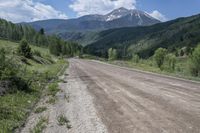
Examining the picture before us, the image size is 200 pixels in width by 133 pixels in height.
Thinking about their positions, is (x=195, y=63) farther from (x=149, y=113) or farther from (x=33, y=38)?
(x=33, y=38)

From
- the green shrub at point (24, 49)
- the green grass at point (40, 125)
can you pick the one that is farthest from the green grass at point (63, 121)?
the green shrub at point (24, 49)

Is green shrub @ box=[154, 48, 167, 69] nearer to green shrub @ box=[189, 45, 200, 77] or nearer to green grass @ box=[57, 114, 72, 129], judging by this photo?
green shrub @ box=[189, 45, 200, 77]

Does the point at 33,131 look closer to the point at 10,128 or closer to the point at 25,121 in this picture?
the point at 10,128

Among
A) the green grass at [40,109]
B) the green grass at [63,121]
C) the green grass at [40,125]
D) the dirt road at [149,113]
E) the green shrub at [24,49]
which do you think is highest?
the green shrub at [24,49]

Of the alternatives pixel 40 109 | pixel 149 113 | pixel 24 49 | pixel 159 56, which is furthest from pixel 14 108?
pixel 159 56

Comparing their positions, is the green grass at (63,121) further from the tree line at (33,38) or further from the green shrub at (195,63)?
the tree line at (33,38)

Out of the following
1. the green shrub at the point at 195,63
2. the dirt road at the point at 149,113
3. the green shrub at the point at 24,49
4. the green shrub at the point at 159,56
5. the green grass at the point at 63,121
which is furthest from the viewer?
the green shrub at the point at 159,56

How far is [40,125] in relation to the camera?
30.7 ft

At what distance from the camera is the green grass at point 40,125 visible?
8728 millimetres

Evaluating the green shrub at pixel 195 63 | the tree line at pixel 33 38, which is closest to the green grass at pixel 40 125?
the green shrub at pixel 195 63

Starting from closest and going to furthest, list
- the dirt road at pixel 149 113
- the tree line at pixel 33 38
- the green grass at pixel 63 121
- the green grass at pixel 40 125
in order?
the dirt road at pixel 149 113, the green grass at pixel 40 125, the green grass at pixel 63 121, the tree line at pixel 33 38

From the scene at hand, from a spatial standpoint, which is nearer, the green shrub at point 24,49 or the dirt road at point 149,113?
the dirt road at point 149,113

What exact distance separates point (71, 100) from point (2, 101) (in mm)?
3172

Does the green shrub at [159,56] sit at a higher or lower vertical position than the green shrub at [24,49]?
lower
